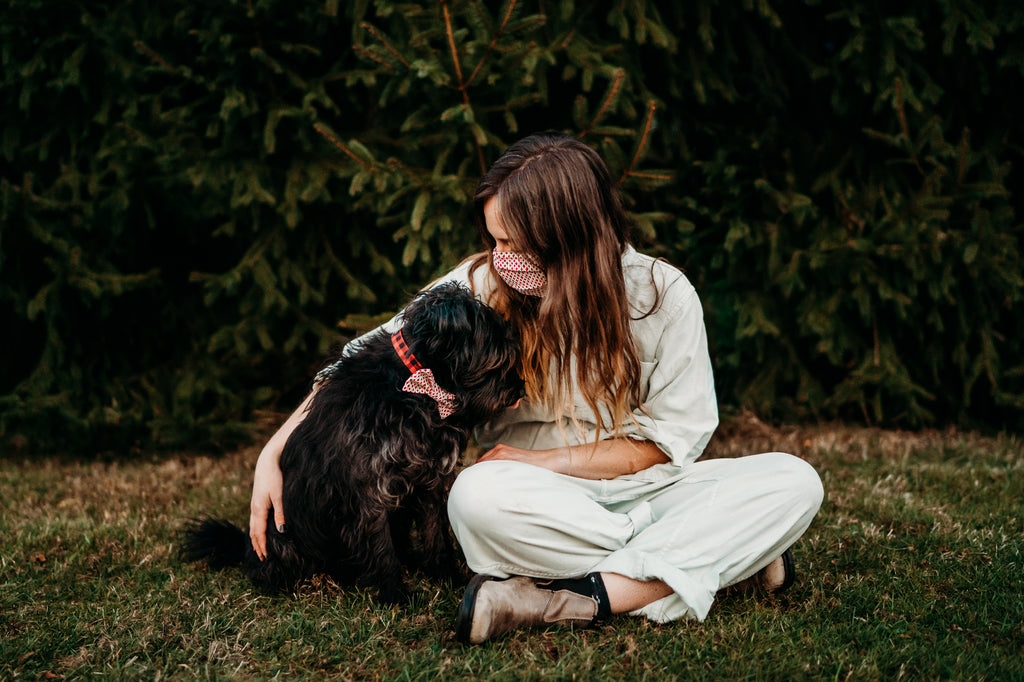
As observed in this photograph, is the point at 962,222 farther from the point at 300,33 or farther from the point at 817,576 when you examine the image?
the point at 300,33

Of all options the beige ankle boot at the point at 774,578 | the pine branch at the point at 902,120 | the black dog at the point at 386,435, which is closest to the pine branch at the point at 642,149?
the pine branch at the point at 902,120

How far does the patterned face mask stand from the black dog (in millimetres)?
133

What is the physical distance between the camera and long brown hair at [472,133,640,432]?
94.8 inches

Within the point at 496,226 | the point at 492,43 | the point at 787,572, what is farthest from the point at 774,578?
the point at 492,43

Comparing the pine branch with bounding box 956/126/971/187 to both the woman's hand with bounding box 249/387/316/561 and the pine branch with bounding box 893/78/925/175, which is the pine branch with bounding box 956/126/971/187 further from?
the woman's hand with bounding box 249/387/316/561

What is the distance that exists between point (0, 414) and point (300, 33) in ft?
8.99

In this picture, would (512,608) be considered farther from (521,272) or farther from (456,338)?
(521,272)

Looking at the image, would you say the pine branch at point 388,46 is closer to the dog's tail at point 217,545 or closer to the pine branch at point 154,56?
the pine branch at point 154,56

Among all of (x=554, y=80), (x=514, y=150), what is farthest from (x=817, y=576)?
(x=554, y=80)

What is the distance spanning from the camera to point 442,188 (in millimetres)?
3793

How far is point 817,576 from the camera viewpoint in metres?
2.69

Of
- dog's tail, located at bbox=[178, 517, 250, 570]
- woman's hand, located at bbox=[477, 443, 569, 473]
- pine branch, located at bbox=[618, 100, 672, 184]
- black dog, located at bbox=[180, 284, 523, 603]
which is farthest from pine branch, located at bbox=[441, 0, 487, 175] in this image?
dog's tail, located at bbox=[178, 517, 250, 570]

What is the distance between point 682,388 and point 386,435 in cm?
97

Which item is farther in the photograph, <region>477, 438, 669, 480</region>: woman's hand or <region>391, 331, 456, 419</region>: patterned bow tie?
<region>477, 438, 669, 480</region>: woman's hand
